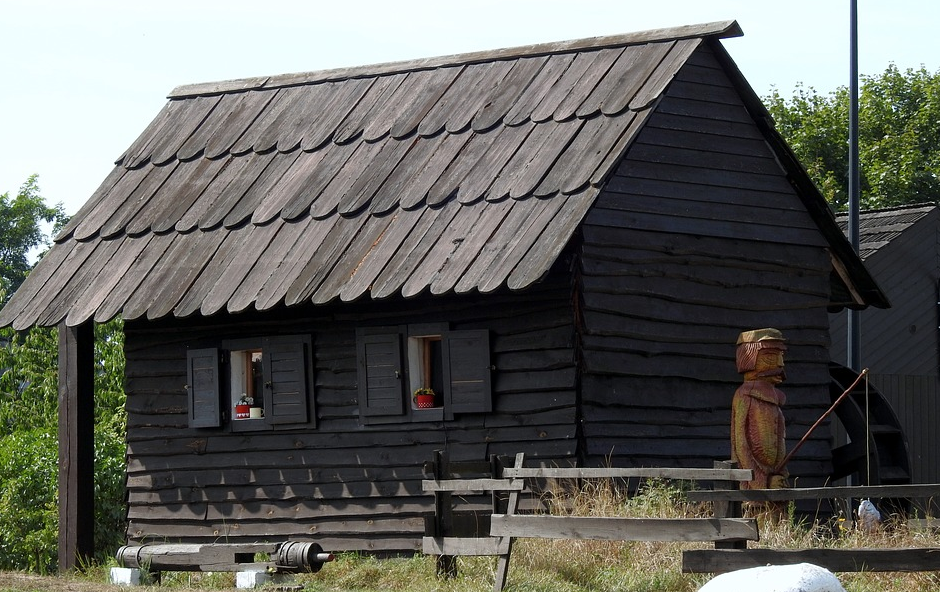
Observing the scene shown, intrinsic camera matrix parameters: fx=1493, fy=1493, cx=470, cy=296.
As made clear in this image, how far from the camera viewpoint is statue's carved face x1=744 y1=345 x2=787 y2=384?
1465cm

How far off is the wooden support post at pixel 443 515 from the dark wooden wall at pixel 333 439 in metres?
1.36

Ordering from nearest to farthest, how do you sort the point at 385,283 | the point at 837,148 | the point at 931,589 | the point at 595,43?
the point at 931,589
the point at 385,283
the point at 595,43
the point at 837,148

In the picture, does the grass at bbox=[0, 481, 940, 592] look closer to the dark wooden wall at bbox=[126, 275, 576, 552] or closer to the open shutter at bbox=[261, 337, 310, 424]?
the dark wooden wall at bbox=[126, 275, 576, 552]

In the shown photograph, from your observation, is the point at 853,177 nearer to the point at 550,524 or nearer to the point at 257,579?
the point at 550,524

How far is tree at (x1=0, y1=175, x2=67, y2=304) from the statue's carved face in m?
42.3

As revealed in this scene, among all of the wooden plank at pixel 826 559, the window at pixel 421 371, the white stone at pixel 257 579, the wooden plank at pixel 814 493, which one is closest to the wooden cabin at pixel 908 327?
the window at pixel 421 371

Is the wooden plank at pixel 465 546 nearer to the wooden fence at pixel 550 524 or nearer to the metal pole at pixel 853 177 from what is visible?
the wooden fence at pixel 550 524

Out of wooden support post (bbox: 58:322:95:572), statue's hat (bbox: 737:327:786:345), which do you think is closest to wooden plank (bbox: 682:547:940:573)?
statue's hat (bbox: 737:327:786:345)

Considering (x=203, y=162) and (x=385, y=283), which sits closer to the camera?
(x=385, y=283)

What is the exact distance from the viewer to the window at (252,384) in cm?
1609

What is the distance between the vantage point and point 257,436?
1644 centimetres

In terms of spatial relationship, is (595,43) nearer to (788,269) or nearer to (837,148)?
(788,269)

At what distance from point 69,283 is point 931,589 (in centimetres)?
1041

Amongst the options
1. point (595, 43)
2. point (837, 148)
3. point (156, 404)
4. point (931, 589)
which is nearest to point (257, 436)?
point (156, 404)
